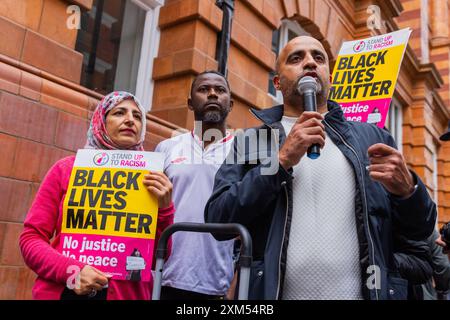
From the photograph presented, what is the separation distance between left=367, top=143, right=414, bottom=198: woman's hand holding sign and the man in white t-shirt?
0.95 metres

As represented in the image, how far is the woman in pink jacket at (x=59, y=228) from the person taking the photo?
78.3 inches

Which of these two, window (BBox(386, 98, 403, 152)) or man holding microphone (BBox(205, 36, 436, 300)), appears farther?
window (BBox(386, 98, 403, 152))

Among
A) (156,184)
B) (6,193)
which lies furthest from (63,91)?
(156,184)

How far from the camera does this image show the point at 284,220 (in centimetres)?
177

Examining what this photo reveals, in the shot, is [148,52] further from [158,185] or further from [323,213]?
[323,213]

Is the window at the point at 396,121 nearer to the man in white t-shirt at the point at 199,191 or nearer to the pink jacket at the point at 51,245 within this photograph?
the man in white t-shirt at the point at 199,191

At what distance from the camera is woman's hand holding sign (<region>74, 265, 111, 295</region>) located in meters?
1.93

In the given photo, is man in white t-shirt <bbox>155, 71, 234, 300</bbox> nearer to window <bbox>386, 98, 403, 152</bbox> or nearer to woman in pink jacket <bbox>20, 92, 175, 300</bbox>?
woman in pink jacket <bbox>20, 92, 175, 300</bbox>

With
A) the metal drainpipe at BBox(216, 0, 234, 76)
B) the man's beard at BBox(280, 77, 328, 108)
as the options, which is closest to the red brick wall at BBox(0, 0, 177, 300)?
the metal drainpipe at BBox(216, 0, 234, 76)

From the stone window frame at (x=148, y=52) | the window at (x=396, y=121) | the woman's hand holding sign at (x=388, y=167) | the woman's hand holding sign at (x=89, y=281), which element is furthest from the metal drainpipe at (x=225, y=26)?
the window at (x=396, y=121)

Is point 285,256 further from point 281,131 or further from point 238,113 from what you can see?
point 238,113

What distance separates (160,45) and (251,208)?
471 centimetres

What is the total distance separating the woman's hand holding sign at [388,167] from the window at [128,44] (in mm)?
4562

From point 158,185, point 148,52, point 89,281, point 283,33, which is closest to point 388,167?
point 158,185
